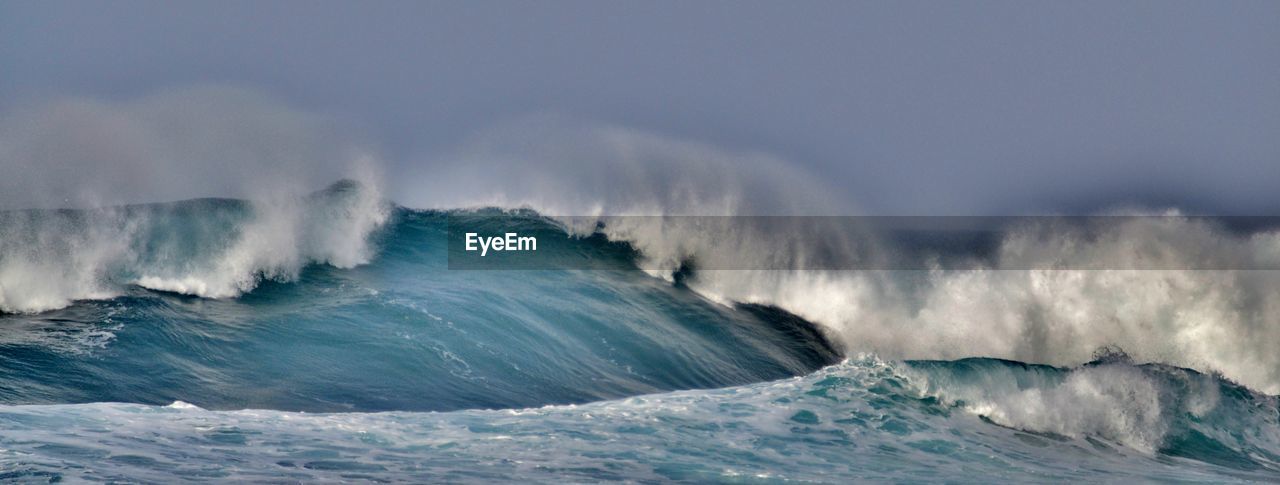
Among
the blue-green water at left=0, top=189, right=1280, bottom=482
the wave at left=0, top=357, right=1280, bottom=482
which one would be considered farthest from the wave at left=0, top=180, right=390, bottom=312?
the wave at left=0, top=357, right=1280, bottom=482

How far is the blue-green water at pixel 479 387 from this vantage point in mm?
9195

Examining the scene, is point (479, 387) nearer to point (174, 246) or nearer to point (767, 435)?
point (767, 435)

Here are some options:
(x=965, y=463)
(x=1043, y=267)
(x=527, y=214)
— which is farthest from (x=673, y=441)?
(x=527, y=214)

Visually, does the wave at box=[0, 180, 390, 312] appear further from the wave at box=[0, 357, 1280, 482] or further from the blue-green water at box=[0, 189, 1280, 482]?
the wave at box=[0, 357, 1280, 482]

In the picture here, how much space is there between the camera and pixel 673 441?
10227 mm

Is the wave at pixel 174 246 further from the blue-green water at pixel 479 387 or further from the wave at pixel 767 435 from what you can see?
the wave at pixel 767 435

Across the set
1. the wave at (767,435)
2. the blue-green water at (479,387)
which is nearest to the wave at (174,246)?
the blue-green water at (479,387)

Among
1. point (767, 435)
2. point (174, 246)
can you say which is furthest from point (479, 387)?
point (174, 246)

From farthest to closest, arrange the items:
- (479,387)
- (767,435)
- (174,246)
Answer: (174,246)
(479,387)
(767,435)

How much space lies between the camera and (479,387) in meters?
12.5

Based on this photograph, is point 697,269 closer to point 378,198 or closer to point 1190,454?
point 378,198

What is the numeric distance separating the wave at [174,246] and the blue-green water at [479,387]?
4 cm

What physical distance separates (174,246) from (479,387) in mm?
6569

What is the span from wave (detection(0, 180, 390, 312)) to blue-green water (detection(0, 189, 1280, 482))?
4cm
